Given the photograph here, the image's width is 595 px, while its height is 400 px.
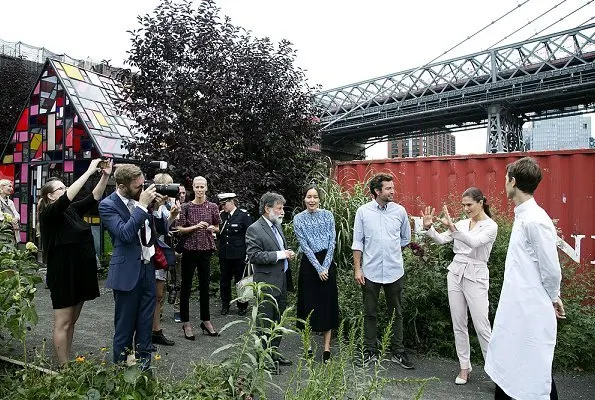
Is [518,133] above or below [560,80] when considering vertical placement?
below

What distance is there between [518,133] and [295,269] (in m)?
28.7

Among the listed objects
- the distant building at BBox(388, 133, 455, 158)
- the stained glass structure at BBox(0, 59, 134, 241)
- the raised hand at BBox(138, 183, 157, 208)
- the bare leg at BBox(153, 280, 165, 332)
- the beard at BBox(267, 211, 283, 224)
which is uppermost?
the distant building at BBox(388, 133, 455, 158)

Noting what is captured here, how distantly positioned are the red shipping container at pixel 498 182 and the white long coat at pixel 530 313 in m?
3.34

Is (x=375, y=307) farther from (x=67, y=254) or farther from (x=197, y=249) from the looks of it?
(x=67, y=254)

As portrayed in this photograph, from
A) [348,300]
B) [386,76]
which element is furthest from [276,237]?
[386,76]

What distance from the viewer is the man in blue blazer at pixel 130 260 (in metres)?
3.51

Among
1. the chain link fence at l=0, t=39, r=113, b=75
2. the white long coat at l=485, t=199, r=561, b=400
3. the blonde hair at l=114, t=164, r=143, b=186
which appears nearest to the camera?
the white long coat at l=485, t=199, r=561, b=400

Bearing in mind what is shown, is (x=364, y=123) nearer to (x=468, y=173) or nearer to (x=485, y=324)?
(x=468, y=173)

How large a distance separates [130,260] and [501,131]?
29937 millimetres

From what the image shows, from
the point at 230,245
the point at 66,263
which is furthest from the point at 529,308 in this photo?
the point at 230,245

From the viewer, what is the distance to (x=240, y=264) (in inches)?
270

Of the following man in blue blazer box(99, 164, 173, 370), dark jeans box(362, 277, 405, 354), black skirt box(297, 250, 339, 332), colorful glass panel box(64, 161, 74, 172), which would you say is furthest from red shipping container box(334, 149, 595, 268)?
colorful glass panel box(64, 161, 74, 172)

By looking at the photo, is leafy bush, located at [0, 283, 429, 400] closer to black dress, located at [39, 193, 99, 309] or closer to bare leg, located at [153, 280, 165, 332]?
black dress, located at [39, 193, 99, 309]

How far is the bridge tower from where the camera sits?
28781 millimetres
